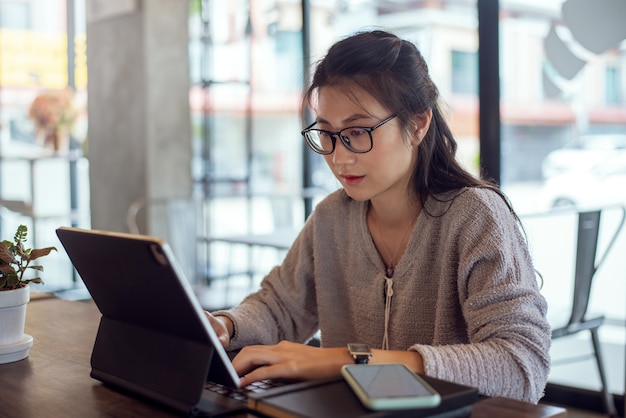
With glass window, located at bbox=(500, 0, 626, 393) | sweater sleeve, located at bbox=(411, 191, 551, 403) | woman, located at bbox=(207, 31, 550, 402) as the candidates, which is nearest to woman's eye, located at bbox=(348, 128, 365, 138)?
woman, located at bbox=(207, 31, 550, 402)

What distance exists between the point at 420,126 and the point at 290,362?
599 mm

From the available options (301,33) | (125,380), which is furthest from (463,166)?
(301,33)

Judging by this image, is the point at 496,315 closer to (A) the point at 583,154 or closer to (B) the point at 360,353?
(B) the point at 360,353

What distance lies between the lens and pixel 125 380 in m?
1.24

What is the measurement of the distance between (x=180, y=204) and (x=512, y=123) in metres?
1.70

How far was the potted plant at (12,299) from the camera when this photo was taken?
56.1 inches

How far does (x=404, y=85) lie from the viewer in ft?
5.14

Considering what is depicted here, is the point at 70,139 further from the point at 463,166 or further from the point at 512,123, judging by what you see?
the point at 463,166


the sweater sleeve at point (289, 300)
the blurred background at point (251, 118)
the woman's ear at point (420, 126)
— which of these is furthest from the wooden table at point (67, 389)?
the blurred background at point (251, 118)

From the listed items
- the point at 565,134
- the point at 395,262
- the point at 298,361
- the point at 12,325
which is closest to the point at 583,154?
the point at 565,134

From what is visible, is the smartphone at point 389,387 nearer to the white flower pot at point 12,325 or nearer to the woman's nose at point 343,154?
the woman's nose at point 343,154

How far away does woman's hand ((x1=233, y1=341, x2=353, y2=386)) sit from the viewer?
1214 millimetres

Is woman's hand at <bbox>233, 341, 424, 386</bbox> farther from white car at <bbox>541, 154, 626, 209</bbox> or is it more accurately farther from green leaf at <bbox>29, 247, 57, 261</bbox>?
white car at <bbox>541, 154, 626, 209</bbox>

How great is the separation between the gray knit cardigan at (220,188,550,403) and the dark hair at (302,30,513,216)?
0.06 meters
